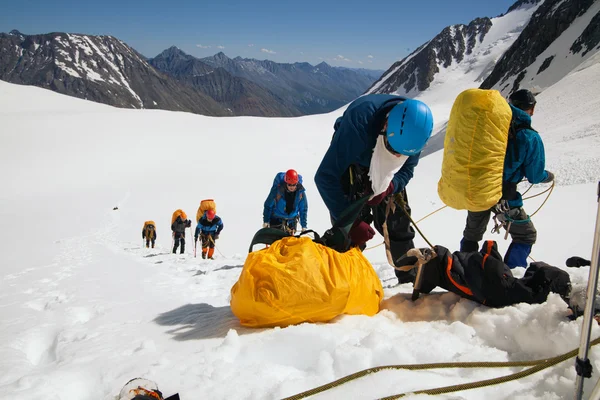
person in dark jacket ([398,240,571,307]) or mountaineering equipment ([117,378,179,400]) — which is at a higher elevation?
person in dark jacket ([398,240,571,307])

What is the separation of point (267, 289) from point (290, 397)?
100cm

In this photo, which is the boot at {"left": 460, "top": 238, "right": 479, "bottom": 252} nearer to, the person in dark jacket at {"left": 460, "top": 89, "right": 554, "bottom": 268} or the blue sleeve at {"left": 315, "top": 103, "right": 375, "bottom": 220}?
the person in dark jacket at {"left": 460, "top": 89, "right": 554, "bottom": 268}

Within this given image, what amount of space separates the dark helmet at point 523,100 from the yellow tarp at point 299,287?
2483 millimetres

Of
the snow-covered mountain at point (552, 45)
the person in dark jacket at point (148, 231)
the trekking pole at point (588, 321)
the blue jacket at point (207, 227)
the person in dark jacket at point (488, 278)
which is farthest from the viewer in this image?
the snow-covered mountain at point (552, 45)

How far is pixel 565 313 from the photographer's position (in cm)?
232

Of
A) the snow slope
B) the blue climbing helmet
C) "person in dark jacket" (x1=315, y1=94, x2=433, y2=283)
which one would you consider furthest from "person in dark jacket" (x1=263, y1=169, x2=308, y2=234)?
the blue climbing helmet

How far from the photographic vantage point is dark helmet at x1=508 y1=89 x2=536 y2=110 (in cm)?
375

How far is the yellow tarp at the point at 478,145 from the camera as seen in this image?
3.21 meters

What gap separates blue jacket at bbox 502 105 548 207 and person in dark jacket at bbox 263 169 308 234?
3.51m

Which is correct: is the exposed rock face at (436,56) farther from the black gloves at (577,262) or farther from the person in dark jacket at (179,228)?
the black gloves at (577,262)

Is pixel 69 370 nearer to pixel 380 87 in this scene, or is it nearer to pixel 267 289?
pixel 267 289

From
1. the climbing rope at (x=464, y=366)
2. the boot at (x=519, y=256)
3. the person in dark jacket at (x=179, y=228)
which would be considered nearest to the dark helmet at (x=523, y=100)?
the boot at (x=519, y=256)

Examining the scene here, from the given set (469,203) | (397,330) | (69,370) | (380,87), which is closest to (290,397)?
(397,330)

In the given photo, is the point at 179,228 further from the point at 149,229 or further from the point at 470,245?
the point at 470,245
